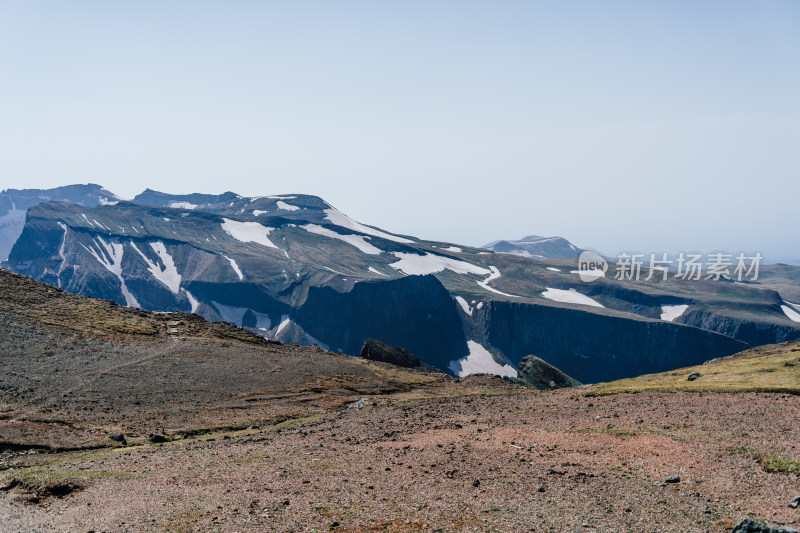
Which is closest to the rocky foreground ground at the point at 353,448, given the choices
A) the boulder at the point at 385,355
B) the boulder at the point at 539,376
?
the boulder at the point at 385,355

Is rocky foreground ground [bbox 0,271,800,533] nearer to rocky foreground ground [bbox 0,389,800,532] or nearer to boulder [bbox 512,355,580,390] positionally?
rocky foreground ground [bbox 0,389,800,532]

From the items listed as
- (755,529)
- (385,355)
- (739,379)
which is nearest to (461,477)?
(755,529)

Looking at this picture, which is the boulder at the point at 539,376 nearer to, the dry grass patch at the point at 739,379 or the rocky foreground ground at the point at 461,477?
the dry grass patch at the point at 739,379

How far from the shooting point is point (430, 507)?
25297 mm

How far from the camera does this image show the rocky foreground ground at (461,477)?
2348cm

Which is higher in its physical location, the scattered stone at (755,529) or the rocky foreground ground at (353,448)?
the scattered stone at (755,529)

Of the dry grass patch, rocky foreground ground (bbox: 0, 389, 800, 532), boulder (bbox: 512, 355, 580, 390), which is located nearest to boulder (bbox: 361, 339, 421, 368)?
boulder (bbox: 512, 355, 580, 390)

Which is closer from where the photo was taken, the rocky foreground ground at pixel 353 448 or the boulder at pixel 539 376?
the rocky foreground ground at pixel 353 448

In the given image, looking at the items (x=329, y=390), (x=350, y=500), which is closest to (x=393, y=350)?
(x=329, y=390)

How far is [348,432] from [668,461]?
77.7ft

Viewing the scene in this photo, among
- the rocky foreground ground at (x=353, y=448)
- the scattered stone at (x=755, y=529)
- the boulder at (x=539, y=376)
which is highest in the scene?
the scattered stone at (x=755, y=529)

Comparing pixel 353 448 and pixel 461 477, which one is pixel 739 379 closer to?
pixel 461 477

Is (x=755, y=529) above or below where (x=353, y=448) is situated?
above

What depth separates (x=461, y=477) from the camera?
29859 mm
